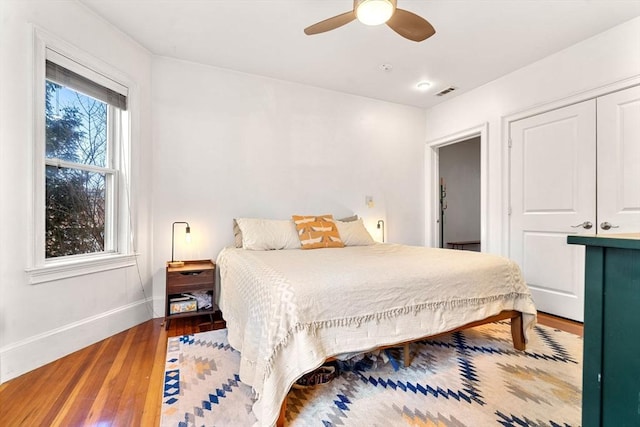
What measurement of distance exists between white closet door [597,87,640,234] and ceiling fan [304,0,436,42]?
189 cm

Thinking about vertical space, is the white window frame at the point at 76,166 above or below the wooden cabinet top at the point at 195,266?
above

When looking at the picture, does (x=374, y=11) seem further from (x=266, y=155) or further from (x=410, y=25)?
(x=266, y=155)

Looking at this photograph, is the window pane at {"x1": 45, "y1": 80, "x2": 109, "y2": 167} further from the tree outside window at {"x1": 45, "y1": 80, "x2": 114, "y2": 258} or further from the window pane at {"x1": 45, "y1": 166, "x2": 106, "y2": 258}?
the window pane at {"x1": 45, "y1": 166, "x2": 106, "y2": 258}

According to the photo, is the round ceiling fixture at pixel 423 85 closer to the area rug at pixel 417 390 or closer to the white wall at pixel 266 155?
the white wall at pixel 266 155

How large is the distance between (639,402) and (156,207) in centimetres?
332

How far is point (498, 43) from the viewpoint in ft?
8.95

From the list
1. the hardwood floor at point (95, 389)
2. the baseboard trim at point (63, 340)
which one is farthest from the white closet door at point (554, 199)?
the baseboard trim at point (63, 340)

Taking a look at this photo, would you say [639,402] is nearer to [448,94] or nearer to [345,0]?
[345,0]

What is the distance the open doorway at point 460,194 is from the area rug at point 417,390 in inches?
132

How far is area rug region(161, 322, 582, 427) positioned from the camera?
4.64ft

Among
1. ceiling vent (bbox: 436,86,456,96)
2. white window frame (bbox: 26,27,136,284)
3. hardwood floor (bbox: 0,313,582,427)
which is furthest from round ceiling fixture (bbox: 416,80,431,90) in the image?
hardwood floor (bbox: 0,313,582,427)

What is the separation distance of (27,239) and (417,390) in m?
2.59

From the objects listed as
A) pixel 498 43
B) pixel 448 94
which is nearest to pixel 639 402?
pixel 498 43

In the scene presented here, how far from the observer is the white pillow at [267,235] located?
2.81m
